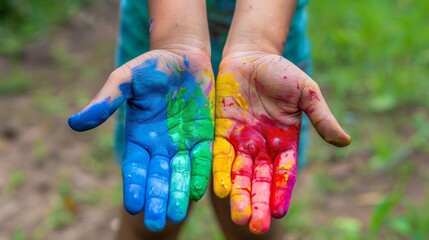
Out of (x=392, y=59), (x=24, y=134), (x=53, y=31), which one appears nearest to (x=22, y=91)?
(x=24, y=134)

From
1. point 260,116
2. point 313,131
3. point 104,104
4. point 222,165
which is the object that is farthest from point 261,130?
point 313,131

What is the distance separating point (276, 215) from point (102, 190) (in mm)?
1307

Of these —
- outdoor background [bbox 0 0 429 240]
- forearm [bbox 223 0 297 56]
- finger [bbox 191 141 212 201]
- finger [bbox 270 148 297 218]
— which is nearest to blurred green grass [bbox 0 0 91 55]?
outdoor background [bbox 0 0 429 240]

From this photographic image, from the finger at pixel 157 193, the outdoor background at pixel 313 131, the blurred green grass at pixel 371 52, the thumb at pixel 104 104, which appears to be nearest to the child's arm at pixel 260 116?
the finger at pixel 157 193

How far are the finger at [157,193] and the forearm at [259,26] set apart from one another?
37 centimetres

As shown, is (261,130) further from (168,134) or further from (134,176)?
(134,176)

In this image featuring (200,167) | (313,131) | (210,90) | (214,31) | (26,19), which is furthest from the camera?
(26,19)

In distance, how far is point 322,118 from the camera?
1.32 m

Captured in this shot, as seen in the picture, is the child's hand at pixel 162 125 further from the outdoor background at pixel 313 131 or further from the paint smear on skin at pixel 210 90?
the outdoor background at pixel 313 131

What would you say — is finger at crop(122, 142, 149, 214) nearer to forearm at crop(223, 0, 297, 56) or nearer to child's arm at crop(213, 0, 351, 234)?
child's arm at crop(213, 0, 351, 234)

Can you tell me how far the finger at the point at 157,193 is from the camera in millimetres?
1279

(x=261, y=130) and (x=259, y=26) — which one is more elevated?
(x=259, y=26)

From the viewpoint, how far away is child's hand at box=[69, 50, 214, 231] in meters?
1.29

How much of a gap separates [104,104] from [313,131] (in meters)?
1.69
